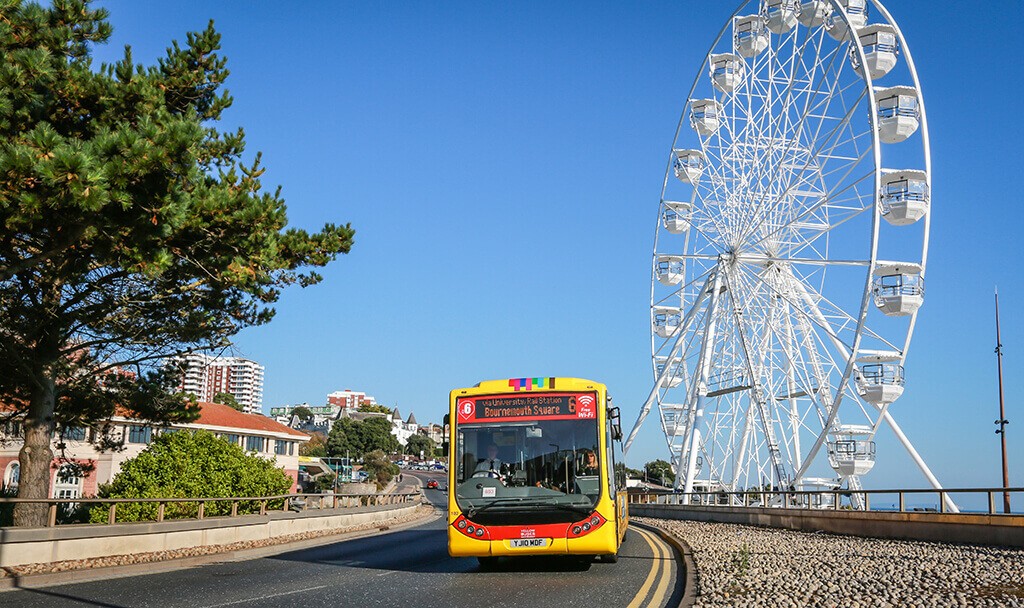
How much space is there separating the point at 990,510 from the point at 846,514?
5.68 meters

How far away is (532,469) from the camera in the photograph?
14617mm

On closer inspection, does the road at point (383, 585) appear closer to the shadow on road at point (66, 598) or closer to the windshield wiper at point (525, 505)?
the shadow on road at point (66, 598)

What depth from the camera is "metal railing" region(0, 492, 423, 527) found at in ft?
51.5

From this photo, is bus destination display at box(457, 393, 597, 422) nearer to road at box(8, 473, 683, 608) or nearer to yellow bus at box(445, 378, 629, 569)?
yellow bus at box(445, 378, 629, 569)

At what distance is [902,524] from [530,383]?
33.5 feet

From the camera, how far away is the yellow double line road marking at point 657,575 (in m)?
11.3

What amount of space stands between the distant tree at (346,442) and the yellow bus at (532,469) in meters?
129

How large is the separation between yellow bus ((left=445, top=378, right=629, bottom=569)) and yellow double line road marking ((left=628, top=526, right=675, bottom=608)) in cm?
85

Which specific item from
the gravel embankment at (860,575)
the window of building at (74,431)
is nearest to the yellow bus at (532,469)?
the gravel embankment at (860,575)

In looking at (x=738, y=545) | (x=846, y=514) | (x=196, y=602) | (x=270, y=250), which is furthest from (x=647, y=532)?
(x=196, y=602)

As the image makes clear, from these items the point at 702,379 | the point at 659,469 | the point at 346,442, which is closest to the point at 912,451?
the point at 702,379

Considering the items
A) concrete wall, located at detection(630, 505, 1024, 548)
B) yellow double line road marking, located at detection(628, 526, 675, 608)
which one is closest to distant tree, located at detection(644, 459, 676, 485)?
concrete wall, located at detection(630, 505, 1024, 548)

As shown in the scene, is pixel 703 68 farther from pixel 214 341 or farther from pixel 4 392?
pixel 4 392

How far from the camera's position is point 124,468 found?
23.8m
